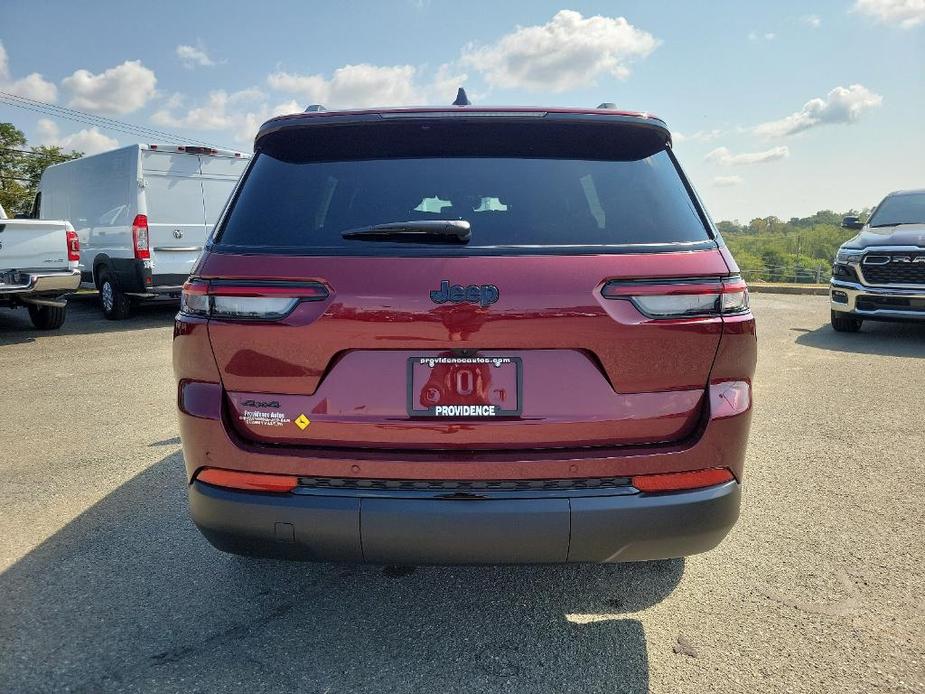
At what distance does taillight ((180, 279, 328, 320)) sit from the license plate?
386 mm

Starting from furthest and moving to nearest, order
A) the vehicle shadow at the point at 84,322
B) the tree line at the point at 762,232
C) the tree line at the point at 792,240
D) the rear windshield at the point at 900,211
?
the tree line at the point at 792,240 < the tree line at the point at 762,232 < the vehicle shadow at the point at 84,322 < the rear windshield at the point at 900,211

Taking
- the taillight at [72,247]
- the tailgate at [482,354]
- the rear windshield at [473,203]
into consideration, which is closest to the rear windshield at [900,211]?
the rear windshield at [473,203]

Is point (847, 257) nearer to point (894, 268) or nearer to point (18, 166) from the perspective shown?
point (894, 268)

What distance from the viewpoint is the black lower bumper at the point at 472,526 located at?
2.02 m

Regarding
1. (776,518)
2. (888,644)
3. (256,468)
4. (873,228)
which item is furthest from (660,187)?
(873,228)

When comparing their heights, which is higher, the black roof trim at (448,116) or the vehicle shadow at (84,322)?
→ the black roof trim at (448,116)

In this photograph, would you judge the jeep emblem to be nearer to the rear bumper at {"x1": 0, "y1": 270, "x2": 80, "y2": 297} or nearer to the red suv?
the red suv

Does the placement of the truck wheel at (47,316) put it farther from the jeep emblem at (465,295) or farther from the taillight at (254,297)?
the jeep emblem at (465,295)

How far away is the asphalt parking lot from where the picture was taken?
7.29 ft

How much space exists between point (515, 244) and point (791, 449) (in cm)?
330

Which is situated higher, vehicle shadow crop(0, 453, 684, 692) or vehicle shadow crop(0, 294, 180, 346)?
vehicle shadow crop(0, 294, 180, 346)

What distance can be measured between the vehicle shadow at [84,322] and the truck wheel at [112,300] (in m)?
0.13

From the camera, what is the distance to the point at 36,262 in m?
9.21

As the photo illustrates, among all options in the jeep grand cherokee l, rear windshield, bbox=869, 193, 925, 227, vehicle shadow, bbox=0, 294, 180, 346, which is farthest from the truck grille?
vehicle shadow, bbox=0, 294, 180, 346
